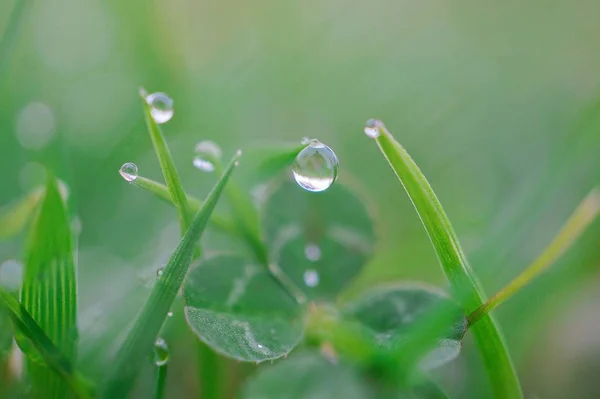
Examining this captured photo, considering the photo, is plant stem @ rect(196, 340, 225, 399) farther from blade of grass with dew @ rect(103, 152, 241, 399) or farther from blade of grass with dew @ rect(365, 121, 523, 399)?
blade of grass with dew @ rect(365, 121, 523, 399)

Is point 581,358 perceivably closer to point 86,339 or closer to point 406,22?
point 86,339

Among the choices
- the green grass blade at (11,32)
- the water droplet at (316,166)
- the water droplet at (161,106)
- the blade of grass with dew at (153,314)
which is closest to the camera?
the blade of grass with dew at (153,314)

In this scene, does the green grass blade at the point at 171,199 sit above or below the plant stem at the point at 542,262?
below

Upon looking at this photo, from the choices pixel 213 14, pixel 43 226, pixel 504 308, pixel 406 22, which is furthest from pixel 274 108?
pixel 43 226

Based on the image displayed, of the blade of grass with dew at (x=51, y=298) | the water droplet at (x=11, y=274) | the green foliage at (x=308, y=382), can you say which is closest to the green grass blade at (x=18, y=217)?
the water droplet at (x=11, y=274)

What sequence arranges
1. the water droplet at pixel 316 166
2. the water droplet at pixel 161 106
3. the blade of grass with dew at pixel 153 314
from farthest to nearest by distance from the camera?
the water droplet at pixel 161 106
the water droplet at pixel 316 166
the blade of grass with dew at pixel 153 314

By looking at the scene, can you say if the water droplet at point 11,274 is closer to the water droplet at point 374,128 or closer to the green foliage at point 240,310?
the green foliage at point 240,310

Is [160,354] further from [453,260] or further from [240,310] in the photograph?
[453,260]
